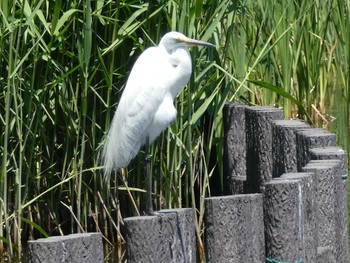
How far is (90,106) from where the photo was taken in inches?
241

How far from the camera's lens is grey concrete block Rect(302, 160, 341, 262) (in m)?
4.19

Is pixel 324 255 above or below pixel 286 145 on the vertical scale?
below

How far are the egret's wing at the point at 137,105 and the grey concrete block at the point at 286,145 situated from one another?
0.61 metres

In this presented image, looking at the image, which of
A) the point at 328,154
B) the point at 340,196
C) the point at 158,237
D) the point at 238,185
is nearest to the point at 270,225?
the point at 158,237

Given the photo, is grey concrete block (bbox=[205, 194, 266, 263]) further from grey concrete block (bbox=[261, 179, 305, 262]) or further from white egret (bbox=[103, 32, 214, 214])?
white egret (bbox=[103, 32, 214, 214])

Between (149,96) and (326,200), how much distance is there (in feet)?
4.19

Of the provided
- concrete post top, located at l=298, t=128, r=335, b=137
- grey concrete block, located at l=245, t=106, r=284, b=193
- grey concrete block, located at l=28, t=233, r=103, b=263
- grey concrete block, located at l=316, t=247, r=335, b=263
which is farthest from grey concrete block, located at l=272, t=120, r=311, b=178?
grey concrete block, located at l=28, t=233, r=103, b=263

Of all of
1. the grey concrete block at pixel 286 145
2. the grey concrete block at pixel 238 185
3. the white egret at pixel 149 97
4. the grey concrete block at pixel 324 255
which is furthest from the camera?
the grey concrete block at pixel 238 185

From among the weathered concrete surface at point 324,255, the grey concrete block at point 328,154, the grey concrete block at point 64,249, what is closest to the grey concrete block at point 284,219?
the weathered concrete surface at point 324,255

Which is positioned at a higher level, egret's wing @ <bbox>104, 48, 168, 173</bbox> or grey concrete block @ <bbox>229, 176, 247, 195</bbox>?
egret's wing @ <bbox>104, 48, 168, 173</bbox>

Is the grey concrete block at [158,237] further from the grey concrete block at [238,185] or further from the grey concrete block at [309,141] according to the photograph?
the grey concrete block at [238,185]

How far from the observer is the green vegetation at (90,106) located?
5.59m

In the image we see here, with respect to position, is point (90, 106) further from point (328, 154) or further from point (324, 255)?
point (324, 255)

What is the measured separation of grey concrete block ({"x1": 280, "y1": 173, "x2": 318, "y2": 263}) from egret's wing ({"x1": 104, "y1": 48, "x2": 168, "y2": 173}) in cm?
134
